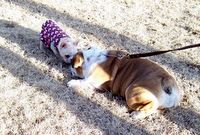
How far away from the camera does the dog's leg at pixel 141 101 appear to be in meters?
3.85

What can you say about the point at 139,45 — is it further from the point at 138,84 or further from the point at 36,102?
the point at 36,102

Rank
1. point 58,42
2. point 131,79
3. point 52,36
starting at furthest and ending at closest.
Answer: point 52,36, point 58,42, point 131,79

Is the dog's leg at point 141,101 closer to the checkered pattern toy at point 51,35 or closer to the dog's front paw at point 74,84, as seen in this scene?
the dog's front paw at point 74,84

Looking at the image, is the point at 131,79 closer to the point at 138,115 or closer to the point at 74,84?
the point at 138,115

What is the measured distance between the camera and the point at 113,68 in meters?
4.23

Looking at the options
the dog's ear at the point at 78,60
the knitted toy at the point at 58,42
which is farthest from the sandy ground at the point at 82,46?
the dog's ear at the point at 78,60

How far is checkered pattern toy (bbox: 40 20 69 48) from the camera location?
4.80 metres

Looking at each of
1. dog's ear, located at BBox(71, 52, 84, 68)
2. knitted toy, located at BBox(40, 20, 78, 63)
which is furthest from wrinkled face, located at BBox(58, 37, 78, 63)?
dog's ear, located at BBox(71, 52, 84, 68)

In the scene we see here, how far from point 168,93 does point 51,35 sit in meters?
1.78

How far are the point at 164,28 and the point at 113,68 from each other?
1940 millimetres

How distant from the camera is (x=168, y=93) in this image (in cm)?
390

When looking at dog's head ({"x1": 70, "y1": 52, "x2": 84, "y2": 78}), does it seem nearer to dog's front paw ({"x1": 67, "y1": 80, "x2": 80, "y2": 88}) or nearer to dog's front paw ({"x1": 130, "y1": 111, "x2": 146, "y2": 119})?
dog's front paw ({"x1": 67, "y1": 80, "x2": 80, "y2": 88})

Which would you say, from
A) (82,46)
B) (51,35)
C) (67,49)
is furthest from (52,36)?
(82,46)

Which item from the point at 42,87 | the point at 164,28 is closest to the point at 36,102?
the point at 42,87
